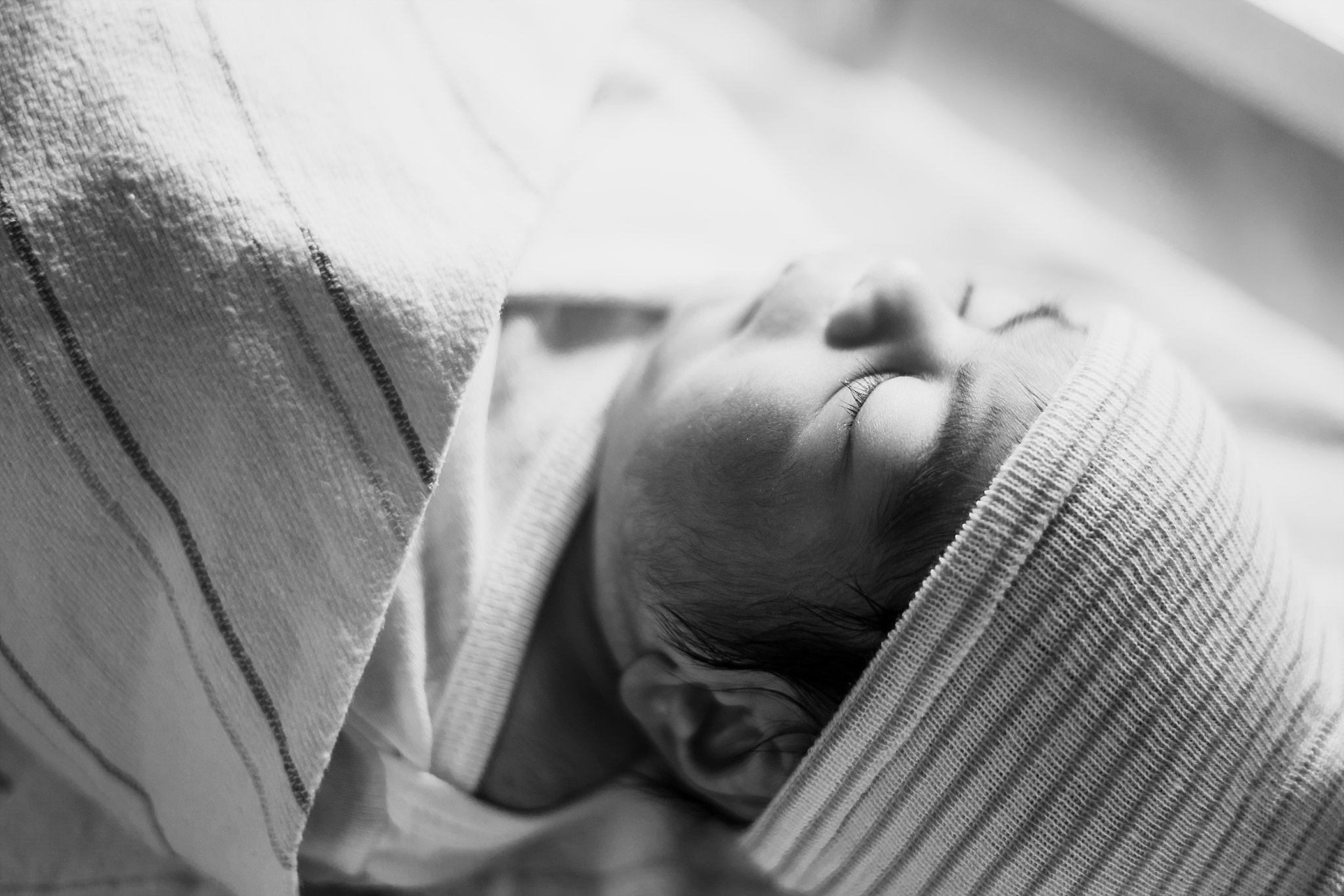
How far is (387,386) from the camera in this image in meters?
0.63

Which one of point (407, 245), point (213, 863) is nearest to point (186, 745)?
point (213, 863)

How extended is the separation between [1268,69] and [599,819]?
81 cm

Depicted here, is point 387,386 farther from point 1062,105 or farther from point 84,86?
point 1062,105

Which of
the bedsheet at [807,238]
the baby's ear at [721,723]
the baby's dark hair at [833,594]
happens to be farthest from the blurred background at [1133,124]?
the baby's ear at [721,723]

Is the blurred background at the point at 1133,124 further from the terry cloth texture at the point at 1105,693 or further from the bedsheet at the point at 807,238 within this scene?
the terry cloth texture at the point at 1105,693

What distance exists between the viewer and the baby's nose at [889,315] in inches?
27.6

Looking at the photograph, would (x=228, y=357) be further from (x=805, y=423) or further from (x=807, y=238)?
(x=807, y=238)

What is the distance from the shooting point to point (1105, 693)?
623 millimetres

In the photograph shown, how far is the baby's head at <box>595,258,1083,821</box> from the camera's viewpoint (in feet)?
2.10

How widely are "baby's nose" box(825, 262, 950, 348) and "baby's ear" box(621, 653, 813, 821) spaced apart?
0.22 m

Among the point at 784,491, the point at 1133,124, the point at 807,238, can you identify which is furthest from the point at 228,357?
the point at 1133,124

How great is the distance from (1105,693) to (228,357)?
518 mm

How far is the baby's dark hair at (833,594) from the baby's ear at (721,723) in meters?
0.01

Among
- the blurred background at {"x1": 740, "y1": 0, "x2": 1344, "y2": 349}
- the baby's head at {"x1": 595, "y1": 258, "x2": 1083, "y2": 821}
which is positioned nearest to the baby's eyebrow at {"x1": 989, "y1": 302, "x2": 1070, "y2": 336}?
the baby's head at {"x1": 595, "y1": 258, "x2": 1083, "y2": 821}
